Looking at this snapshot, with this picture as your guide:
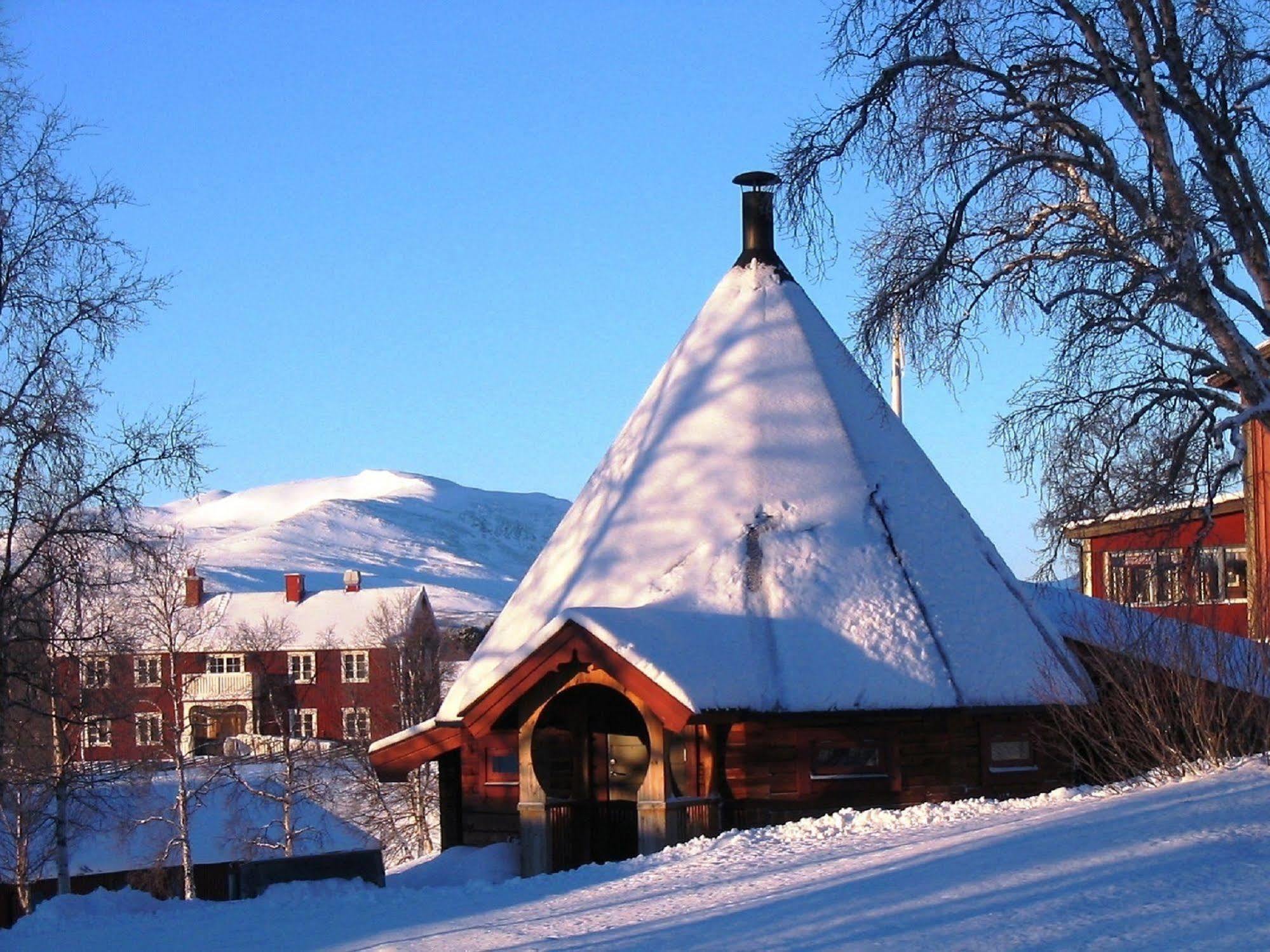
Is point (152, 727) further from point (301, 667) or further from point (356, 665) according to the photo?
point (301, 667)

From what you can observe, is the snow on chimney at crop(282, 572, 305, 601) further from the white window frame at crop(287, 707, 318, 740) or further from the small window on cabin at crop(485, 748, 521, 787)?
the small window on cabin at crop(485, 748, 521, 787)

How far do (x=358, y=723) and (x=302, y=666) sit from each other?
15.5 metres

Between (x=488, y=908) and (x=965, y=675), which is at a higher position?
(x=965, y=675)

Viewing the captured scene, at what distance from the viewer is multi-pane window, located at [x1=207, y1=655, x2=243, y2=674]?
58.5 metres

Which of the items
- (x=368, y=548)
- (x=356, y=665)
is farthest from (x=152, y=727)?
(x=368, y=548)

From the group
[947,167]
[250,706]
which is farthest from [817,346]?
[250,706]

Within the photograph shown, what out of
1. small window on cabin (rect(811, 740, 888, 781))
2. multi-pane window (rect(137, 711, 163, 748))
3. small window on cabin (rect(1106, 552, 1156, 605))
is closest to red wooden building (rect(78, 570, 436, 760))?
multi-pane window (rect(137, 711, 163, 748))

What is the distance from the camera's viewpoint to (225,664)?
59.1 m

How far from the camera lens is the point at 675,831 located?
14422mm

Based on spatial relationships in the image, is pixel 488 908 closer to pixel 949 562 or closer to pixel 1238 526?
pixel 949 562

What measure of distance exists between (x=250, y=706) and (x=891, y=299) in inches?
1880

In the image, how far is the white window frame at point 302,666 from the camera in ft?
191

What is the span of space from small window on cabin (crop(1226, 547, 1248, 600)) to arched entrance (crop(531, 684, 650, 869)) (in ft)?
40.5

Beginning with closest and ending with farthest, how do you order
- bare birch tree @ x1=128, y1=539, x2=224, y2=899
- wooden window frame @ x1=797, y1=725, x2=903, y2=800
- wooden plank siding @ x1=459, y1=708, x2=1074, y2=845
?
wooden plank siding @ x1=459, y1=708, x2=1074, y2=845
wooden window frame @ x1=797, y1=725, x2=903, y2=800
bare birch tree @ x1=128, y1=539, x2=224, y2=899
